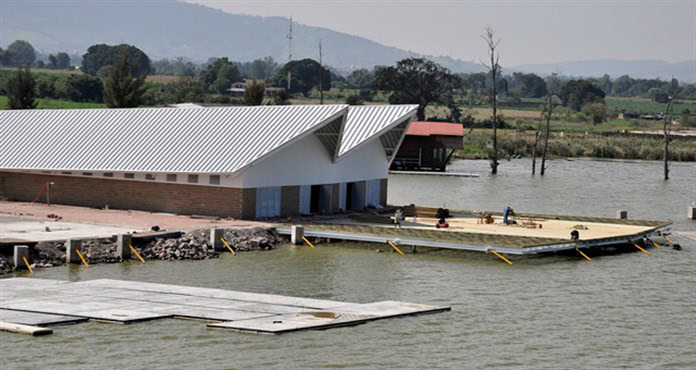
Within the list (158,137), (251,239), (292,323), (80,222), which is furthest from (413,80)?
(292,323)

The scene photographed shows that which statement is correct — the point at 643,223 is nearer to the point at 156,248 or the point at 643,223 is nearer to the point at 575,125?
the point at 156,248

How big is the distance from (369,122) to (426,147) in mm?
44495

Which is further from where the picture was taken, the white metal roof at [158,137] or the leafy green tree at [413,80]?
the leafy green tree at [413,80]

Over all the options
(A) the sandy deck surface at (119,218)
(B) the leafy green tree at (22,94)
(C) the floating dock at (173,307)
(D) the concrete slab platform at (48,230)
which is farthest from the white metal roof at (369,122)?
(B) the leafy green tree at (22,94)

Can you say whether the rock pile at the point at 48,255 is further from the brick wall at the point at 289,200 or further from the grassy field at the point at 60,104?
the grassy field at the point at 60,104

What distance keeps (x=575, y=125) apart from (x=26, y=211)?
13891 centimetres

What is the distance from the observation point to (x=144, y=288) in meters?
37.6

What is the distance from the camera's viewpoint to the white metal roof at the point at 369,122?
190 ft

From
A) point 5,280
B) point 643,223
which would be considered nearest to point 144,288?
point 5,280

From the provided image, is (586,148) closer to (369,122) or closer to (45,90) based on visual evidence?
(45,90)

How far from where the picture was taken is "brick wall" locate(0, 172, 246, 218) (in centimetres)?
5297

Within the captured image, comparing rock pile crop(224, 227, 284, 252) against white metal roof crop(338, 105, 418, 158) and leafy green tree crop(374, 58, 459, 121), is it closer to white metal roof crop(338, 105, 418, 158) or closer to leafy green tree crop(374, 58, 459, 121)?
white metal roof crop(338, 105, 418, 158)

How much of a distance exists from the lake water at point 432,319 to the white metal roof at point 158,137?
673 centimetres

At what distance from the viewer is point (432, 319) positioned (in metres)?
34.9
